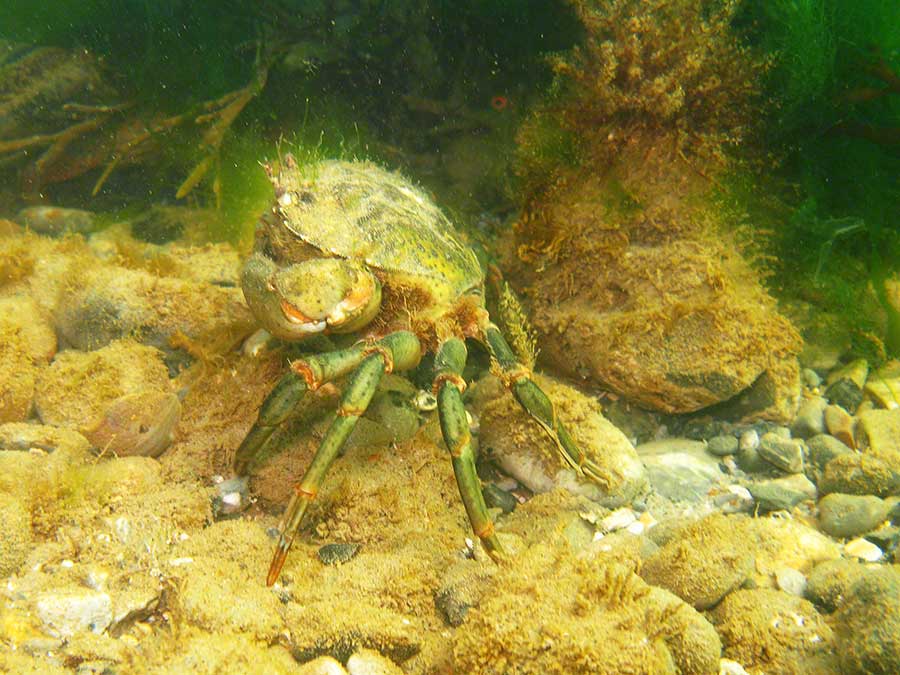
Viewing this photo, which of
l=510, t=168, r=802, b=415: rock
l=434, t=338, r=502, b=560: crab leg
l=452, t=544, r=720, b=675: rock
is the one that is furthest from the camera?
l=510, t=168, r=802, b=415: rock

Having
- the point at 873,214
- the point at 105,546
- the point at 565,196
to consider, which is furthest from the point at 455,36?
the point at 105,546

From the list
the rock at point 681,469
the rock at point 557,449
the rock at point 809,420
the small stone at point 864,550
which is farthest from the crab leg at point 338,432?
the rock at point 809,420

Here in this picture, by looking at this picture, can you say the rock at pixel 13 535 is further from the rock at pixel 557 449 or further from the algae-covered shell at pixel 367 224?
the rock at pixel 557 449

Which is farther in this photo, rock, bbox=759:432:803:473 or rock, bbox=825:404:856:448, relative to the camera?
rock, bbox=825:404:856:448

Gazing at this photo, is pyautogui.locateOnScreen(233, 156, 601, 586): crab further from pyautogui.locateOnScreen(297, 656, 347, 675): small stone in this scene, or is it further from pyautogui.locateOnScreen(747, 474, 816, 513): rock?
pyautogui.locateOnScreen(747, 474, 816, 513): rock

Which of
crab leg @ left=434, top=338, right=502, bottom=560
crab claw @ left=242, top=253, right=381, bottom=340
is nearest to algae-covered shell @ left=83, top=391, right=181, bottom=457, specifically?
crab claw @ left=242, top=253, right=381, bottom=340

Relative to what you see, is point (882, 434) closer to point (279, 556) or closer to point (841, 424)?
point (841, 424)

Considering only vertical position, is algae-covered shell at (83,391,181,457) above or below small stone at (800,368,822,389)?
below

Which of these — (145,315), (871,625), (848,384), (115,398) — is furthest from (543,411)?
(145,315)
